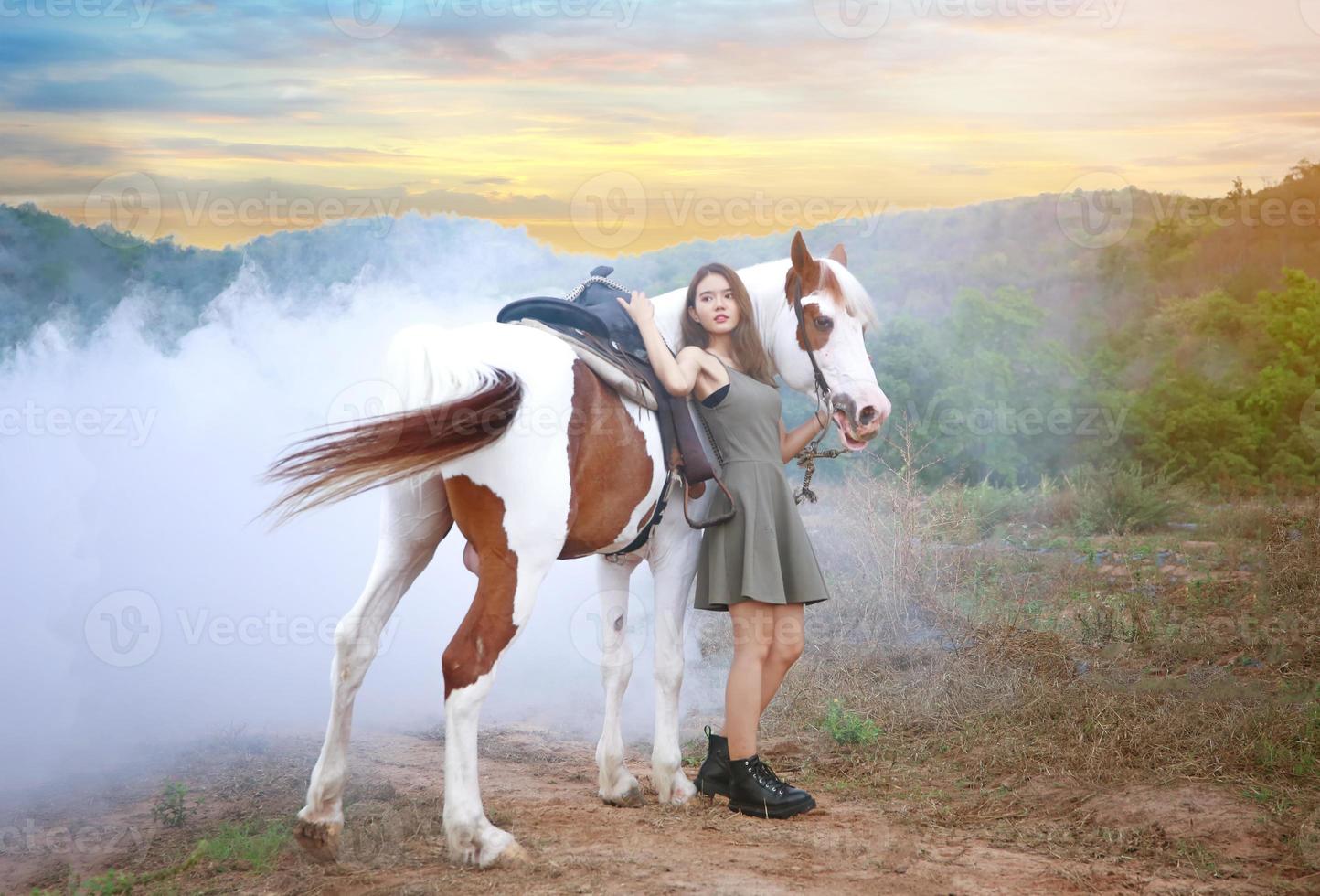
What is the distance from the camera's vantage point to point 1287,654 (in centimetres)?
632

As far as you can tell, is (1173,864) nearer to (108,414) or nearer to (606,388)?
(606,388)

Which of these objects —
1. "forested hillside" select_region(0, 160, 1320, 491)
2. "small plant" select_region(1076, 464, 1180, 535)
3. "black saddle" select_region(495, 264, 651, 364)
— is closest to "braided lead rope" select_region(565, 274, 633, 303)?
"black saddle" select_region(495, 264, 651, 364)

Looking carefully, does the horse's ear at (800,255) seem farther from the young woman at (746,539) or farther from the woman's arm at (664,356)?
the woman's arm at (664,356)

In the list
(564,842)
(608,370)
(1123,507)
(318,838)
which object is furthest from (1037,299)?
(318,838)

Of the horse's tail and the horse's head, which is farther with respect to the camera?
the horse's head

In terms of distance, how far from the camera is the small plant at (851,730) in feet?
18.5

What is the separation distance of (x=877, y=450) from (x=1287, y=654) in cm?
888

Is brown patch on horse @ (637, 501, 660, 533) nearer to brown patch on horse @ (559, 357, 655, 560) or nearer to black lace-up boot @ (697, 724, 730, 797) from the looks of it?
brown patch on horse @ (559, 357, 655, 560)

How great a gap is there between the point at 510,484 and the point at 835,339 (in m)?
1.51

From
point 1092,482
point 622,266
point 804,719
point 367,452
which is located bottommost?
point 804,719

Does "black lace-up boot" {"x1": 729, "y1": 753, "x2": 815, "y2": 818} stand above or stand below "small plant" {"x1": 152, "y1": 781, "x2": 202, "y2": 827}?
above

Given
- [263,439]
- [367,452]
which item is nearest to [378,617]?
[367,452]

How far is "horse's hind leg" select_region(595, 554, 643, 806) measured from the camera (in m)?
4.55

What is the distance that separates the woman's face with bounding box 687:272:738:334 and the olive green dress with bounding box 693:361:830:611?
0.60 ft
